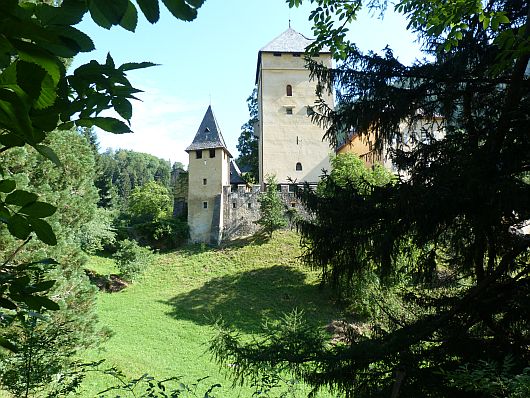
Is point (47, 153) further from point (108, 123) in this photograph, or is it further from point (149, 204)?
point (149, 204)

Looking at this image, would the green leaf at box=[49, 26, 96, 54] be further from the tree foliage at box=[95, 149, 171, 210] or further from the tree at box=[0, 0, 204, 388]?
the tree foliage at box=[95, 149, 171, 210]

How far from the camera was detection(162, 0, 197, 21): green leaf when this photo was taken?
0.65 meters

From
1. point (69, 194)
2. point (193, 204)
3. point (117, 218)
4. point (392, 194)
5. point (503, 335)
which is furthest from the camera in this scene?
point (117, 218)

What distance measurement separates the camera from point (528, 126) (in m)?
3.22

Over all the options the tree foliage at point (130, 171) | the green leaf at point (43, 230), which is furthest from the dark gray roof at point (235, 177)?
the tree foliage at point (130, 171)

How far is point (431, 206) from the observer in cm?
338

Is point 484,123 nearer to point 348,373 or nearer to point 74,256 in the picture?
point 348,373

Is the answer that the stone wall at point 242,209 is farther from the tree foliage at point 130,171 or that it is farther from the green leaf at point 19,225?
the tree foliage at point 130,171

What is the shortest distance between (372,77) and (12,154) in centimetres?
595

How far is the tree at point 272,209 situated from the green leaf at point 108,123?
18882mm

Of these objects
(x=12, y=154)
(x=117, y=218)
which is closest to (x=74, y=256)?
(x=12, y=154)

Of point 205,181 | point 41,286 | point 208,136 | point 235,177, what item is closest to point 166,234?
point 205,181

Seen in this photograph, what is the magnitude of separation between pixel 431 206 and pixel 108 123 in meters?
3.14

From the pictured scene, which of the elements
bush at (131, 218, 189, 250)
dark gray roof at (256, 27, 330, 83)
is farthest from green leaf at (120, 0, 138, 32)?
dark gray roof at (256, 27, 330, 83)
